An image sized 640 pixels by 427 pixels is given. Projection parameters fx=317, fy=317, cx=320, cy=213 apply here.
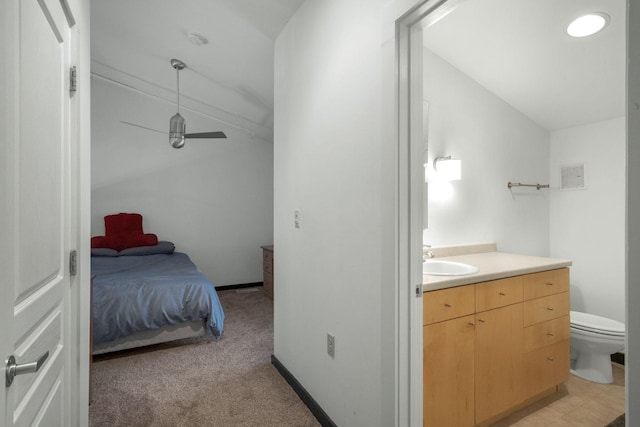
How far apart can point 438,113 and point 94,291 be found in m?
3.06

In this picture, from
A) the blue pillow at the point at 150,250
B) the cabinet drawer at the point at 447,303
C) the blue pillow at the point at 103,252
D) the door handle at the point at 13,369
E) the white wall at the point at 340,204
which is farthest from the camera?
the blue pillow at the point at 150,250

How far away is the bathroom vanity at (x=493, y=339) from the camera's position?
60.7 inches

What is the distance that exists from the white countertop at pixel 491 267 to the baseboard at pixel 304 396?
939 millimetres

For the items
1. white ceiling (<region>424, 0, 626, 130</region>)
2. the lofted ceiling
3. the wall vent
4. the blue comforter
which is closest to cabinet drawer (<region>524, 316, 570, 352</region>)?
the wall vent

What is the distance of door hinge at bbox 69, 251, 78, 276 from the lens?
4.11 ft

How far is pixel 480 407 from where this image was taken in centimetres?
170

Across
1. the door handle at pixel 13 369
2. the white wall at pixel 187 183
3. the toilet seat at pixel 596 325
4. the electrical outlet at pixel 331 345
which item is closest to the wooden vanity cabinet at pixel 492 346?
the toilet seat at pixel 596 325

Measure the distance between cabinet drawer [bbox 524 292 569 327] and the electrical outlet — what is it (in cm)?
118

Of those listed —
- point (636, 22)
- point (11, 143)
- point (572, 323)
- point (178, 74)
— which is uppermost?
point (178, 74)

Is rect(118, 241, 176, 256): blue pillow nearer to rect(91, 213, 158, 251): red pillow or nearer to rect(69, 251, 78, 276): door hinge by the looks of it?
rect(91, 213, 158, 251): red pillow

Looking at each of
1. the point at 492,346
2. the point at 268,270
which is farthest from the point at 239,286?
the point at 492,346

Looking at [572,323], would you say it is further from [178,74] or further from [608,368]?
[178,74]

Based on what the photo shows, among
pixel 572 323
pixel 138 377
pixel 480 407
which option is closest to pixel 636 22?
pixel 480 407

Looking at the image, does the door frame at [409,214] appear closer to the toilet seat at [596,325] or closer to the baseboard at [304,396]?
the baseboard at [304,396]
